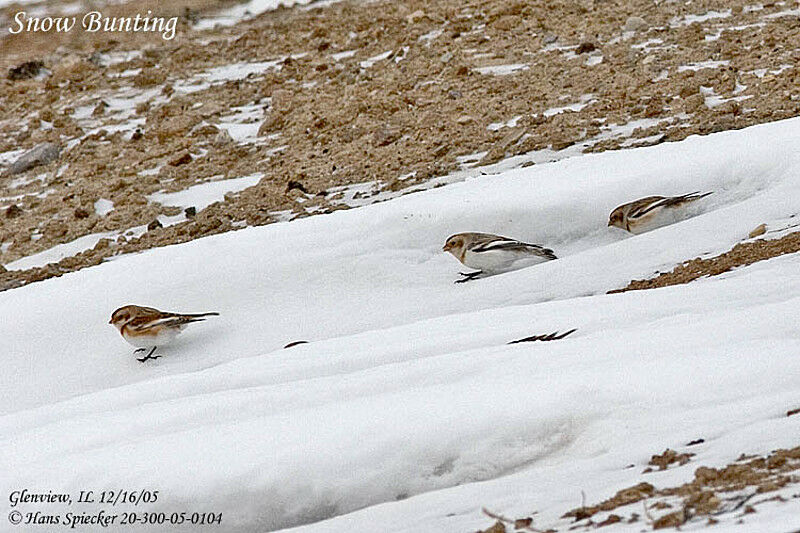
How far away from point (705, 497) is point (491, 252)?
268cm

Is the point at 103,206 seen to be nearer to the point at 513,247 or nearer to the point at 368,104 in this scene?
the point at 368,104

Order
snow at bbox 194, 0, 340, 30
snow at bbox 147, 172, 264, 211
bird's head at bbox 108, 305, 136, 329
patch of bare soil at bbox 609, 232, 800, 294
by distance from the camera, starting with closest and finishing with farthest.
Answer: patch of bare soil at bbox 609, 232, 800, 294 → bird's head at bbox 108, 305, 136, 329 → snow at bbox 147, 172, 264, 211 → snow at bbox 194, 0, 340, 30

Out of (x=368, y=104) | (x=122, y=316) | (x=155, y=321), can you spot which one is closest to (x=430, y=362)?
(x=155, y=321)

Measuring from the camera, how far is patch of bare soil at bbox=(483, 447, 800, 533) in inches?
90.4

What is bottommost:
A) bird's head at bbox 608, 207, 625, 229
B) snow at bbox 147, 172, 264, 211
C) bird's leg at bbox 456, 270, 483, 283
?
snow at bbox 147, 172, 264, 211

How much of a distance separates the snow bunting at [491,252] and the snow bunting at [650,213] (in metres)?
0.35

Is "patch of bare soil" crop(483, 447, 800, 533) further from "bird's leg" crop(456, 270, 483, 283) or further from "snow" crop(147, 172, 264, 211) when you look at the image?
"snow" crop(147, 172, 264, 211)

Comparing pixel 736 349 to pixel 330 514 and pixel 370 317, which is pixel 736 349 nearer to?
pixel 330 514

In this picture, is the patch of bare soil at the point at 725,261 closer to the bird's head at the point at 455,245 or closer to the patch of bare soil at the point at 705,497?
the bird's head at the point at 455,245

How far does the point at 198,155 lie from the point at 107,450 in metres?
5.20

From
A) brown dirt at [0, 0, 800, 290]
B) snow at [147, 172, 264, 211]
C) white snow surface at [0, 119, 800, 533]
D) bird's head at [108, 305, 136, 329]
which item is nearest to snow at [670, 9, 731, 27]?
brown dirt at [0, 0, 800, 290]

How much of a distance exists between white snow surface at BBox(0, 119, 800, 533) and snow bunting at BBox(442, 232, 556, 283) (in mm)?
108

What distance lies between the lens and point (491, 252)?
16.4ft

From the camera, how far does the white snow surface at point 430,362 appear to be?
2955mm
